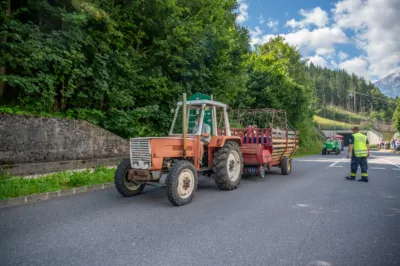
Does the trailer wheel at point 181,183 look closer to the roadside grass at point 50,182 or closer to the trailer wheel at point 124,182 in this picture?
the trailer wheel at point 124,182

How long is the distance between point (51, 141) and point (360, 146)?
10.2 m

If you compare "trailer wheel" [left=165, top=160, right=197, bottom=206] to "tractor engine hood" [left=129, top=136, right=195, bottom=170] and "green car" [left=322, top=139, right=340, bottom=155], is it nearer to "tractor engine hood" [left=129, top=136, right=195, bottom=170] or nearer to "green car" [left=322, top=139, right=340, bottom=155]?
"tractor engine hood" [left=129, top=136, right=195, bottom=170]

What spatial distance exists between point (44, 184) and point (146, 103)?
6211 mm

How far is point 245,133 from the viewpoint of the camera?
10.5 metres

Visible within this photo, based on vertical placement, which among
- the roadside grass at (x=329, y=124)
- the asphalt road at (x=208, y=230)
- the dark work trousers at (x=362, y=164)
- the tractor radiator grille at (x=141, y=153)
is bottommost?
the asphalt road at (x=208, y=230)

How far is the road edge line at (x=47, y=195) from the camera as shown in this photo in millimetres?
6039

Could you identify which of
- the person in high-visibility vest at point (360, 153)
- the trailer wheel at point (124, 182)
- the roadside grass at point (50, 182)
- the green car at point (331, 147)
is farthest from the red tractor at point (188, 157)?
the green car at point (331, 147)

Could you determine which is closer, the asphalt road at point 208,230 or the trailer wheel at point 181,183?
the asphalt road at point 208,230

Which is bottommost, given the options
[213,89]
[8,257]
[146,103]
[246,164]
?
[8,257]

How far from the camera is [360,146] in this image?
9.55 m

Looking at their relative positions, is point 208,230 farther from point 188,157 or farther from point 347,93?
point 347,93

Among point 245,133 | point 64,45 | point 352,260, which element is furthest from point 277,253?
point 64,45

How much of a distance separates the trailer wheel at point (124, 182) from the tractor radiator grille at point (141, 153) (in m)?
0.26

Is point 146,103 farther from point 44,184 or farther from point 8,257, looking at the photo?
point 8,257
